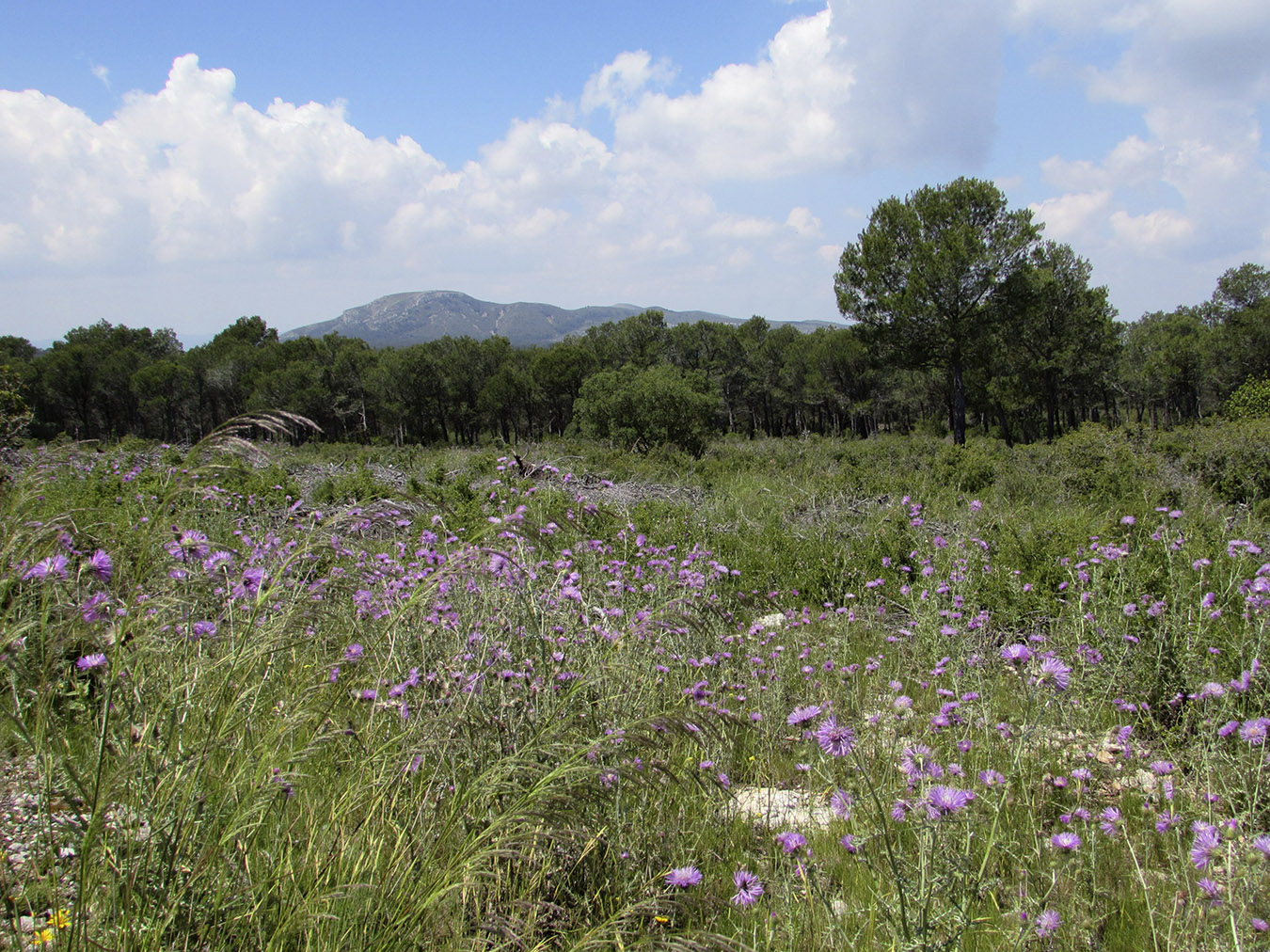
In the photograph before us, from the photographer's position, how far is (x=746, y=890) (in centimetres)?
164

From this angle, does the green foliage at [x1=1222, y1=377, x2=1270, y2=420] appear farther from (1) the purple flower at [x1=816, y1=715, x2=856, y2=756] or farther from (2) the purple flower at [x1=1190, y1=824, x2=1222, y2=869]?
(1) the purple flower at [x1=816, y1=715, x2=856, y2=756]

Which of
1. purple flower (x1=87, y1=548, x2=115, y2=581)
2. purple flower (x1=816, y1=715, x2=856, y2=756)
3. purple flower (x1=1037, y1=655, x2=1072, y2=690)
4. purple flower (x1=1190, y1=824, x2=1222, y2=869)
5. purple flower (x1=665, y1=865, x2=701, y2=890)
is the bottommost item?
purple flower (x1=665, y1=865, x2=701, y2=890)

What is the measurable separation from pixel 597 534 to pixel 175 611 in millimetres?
3231

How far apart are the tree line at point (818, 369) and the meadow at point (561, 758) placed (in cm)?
2008

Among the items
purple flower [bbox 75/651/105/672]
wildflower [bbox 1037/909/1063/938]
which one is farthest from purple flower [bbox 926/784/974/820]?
purple flower [bbox 75/651/105/672]

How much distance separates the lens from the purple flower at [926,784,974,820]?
4.32ft

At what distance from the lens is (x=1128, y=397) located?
156ft

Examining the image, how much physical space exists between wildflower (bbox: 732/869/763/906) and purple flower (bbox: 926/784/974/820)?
1.61 feet

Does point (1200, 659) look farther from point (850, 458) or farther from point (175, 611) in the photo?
point (850, 458)

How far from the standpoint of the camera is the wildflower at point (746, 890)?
160 centimetres

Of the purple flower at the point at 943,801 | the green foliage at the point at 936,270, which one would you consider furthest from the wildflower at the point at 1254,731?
the green foliage at the point at 936,270

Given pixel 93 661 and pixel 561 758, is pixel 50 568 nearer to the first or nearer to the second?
pixel 93 661

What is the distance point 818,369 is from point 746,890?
49.6m

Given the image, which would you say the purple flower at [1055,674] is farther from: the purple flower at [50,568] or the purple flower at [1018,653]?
the purple flower at [50,568]
